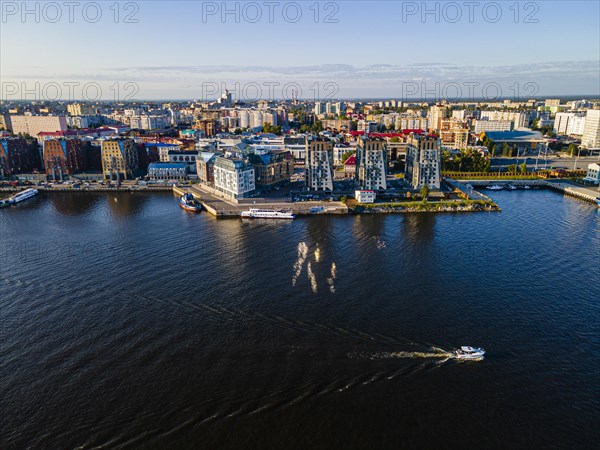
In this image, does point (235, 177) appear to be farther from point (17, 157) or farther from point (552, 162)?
point (552, 162)

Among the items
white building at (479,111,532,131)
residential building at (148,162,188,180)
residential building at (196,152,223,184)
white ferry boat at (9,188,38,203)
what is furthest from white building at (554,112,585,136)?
white ferry boat at (9,188,38,203)

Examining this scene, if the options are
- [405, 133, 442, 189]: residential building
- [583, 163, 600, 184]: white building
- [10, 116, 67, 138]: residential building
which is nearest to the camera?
[405, 133, 442, 189]: residential building

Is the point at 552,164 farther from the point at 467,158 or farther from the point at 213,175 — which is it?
the point at 213,175

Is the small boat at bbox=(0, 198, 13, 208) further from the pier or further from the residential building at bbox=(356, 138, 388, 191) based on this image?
the residential building at bbox=(356, 138, 388, 191)

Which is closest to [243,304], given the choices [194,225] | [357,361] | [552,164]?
[357,361]

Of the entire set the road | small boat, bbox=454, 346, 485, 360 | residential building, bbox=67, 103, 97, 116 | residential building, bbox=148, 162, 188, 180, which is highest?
residential building, bbox=67, 103, 97, 116

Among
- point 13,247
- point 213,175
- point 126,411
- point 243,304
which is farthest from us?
point 213,175

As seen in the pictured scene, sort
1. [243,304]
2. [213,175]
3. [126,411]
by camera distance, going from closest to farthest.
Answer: [126,411]
[243,304]
[213,175]
